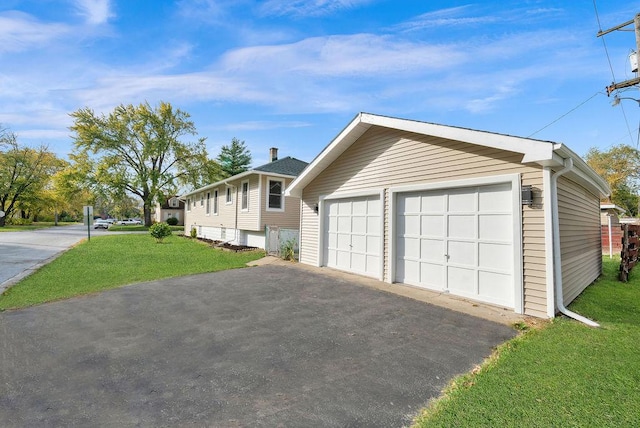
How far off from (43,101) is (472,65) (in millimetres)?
14404

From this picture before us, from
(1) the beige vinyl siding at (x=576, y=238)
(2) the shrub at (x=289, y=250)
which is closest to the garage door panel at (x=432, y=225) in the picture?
(1) the beige vinyl siding at (x=576, y=238)

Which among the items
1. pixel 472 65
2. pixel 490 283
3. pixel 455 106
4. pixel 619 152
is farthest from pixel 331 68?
pixel 619 152

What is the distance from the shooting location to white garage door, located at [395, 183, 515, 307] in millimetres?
5574

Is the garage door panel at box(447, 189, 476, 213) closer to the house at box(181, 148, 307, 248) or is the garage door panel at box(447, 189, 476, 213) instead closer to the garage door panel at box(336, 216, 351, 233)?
the garage door panel at box(336, 216, 351, 233)

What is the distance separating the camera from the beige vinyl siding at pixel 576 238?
5.68 m

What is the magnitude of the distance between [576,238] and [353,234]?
522 cm

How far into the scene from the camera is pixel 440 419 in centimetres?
245

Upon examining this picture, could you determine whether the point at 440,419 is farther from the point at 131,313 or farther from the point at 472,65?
the point at 472,65

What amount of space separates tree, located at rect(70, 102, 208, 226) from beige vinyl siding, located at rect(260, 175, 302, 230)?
24.7 meters

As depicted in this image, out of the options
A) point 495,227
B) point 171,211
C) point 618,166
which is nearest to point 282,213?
point 495,227

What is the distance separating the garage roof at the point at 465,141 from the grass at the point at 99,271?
15.7 ft

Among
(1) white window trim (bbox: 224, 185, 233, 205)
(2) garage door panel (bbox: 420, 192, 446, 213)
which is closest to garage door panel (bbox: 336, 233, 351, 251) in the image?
(2) garage door panel (bbox: 420, 192, 446, 213)

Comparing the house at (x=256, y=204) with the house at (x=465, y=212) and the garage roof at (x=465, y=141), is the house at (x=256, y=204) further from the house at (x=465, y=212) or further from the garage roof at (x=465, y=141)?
the house at (x=465, y=212)

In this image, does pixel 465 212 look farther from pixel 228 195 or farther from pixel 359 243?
pixel 228 195
